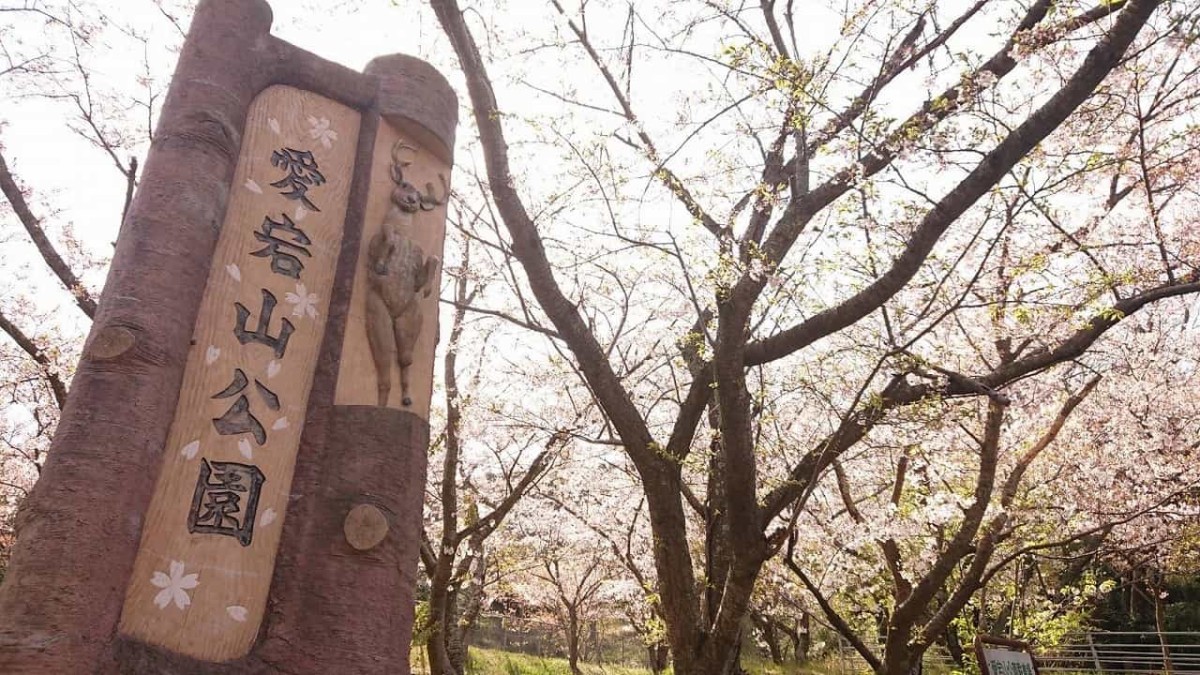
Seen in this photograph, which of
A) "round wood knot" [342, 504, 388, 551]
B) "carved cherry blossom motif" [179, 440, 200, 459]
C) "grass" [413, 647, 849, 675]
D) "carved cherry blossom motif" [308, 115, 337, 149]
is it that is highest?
"carved cherry blossom motif" [308, 115, 337, 149]

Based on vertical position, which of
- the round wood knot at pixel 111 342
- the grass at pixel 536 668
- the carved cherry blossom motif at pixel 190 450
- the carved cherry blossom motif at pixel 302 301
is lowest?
the grass at pixel 536 668

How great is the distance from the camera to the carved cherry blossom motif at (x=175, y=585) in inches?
81.5

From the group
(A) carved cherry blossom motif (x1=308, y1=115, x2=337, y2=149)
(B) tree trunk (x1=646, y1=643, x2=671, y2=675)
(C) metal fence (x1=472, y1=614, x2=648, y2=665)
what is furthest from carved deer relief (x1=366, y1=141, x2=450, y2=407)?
(C) metal fence (x1=472, y1=614, x2=648, y2=665)

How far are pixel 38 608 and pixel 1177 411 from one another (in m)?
15.8

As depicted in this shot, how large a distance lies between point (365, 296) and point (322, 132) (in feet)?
2.55

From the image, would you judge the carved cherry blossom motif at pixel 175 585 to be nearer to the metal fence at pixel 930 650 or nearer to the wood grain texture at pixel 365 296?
the wood grain texture at pixel 365 296

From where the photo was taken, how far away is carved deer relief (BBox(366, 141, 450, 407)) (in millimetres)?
2717

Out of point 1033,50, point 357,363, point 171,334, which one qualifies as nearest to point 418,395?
point 357,363

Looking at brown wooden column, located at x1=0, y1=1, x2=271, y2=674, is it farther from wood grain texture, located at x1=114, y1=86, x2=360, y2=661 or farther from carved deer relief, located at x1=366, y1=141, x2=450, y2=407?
carved deer relief, located at x1=366, y1=141, x2=450, y2=407

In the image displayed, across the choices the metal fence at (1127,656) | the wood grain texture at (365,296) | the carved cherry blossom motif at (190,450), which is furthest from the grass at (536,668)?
the carved cherry blossom motif at (190,450)

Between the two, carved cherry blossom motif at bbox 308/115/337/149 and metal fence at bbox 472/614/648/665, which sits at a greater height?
carved cherry blossom motif at bbox 308/115/337/149

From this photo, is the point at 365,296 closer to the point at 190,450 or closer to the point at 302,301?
the point at 302,301

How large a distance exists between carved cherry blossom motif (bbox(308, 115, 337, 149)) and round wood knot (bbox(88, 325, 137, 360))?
1.14m

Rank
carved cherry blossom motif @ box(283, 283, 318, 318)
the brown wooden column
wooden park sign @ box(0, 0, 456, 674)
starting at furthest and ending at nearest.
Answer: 1. carved cherry blossom motif @ box(283, 283, 318, 318)
2. wooden park sign @ box(0, 0, 456, 674)
3. the brown wooden column
